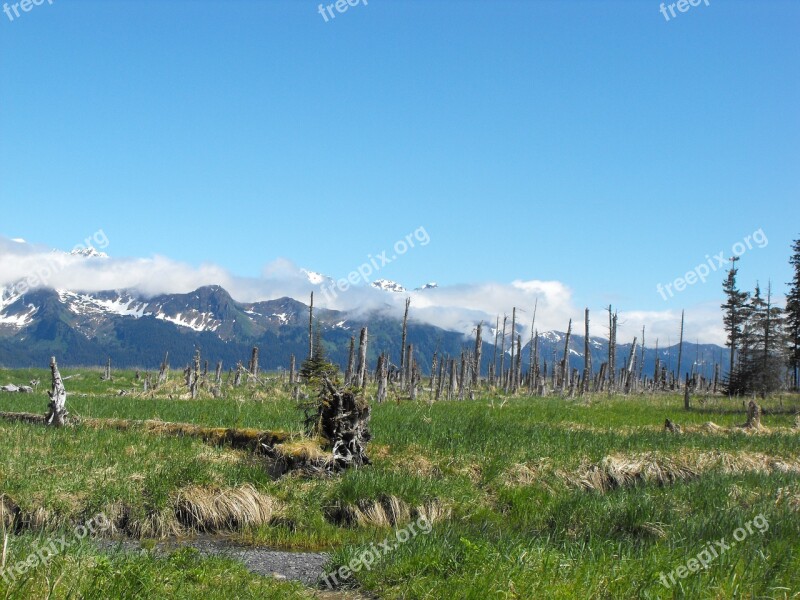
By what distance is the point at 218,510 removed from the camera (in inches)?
553

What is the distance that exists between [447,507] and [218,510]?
4.61 m

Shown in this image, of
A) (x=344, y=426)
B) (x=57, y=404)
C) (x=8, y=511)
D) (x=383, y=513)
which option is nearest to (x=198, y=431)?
(x=57, y=404)

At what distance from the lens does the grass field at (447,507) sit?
881 cm

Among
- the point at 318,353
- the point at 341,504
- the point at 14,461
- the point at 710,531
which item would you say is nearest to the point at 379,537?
the point at 341,504

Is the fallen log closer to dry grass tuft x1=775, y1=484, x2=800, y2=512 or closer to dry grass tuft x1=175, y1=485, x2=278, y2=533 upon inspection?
dry grass tuft x1=175, y1=485, x2=278, y2=533

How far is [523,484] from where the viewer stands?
53.6 feet

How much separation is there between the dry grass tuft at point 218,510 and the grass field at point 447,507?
0.21 ft

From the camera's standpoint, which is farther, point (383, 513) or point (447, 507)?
point (447, 507)

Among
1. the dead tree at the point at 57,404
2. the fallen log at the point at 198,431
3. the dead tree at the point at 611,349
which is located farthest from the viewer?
the dead tree at the point at 611,349

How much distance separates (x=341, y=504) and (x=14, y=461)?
6809 millimetres

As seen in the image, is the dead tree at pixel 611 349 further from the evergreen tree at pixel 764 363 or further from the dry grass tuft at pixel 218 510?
the dry grass tuft at pixel 218 510

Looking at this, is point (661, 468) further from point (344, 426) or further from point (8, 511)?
point (8, 511)

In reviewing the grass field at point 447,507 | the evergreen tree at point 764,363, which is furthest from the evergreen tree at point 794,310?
the grass field at point 447,507

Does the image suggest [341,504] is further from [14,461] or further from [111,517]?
[14,461]
